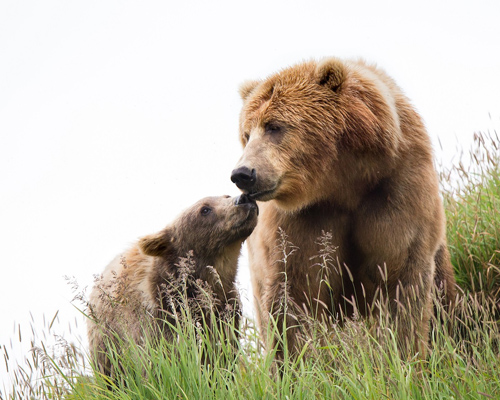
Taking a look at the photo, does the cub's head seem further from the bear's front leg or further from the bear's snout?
the bear's front leg

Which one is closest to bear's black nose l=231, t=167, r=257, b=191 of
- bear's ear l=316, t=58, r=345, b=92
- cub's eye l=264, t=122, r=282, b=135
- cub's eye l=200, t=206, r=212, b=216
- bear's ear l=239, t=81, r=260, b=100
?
cub's eye l=264, t=122, r=282, b=135

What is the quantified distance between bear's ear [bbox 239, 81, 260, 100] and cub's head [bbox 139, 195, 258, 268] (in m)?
0.81

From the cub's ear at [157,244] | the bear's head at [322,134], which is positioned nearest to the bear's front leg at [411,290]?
the bear's head at [322,134]

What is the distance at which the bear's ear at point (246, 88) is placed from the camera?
205 inches

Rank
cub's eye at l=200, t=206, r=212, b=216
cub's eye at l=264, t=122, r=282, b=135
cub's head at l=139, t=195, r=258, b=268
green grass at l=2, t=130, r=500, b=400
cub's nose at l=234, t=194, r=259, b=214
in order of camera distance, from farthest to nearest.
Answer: cub's eye at l=200, t=206, r=212, b=216, cub's head at l=139, t=195, r=258, b=268, cub's nose at l=234, t=194, r=259, b=214, cub's eye at l=264, t=122, r=282, b=135, green grass at l=2, t=130, r=500, b=400

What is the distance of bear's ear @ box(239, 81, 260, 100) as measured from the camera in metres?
5.21

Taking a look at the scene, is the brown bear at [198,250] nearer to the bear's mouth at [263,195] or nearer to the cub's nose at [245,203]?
the cub's nose at [245,203]

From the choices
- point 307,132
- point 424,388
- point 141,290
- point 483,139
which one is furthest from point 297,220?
point 483,139

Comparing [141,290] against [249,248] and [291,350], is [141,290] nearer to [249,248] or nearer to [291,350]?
[249,248]

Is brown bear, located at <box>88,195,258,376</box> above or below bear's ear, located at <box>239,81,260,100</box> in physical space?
below

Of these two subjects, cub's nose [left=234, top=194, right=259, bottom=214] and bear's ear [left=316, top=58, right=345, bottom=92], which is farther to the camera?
cub's nose [left=234, top=194, right=259, bottom=214]

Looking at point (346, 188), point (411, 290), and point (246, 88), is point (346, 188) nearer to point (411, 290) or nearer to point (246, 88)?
point (411, 290)

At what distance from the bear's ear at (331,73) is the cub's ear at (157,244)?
A: 6.15 feet

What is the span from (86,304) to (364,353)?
5.06ft
